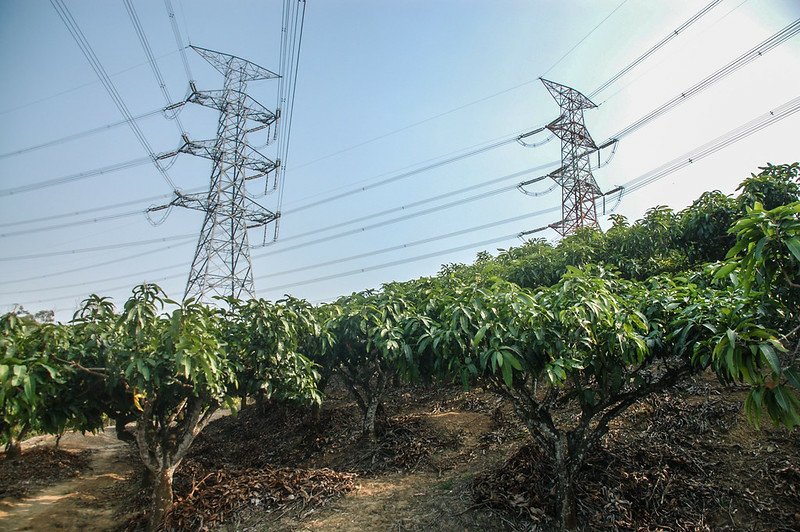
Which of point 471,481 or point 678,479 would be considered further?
point 471,481

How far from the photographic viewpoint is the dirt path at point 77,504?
25.8 feet

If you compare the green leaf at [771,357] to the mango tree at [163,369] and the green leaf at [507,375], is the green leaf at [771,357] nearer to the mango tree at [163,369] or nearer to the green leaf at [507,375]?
the green leaf at [507,375]

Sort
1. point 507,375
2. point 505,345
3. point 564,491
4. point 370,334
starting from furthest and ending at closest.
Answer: point 370,334, point 564,491, point 505,345, point 507,375

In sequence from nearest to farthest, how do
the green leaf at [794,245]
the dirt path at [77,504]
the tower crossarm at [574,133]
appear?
the green leaf at [794,245] → the dirt path at [77,504] → the tower crossarm at [574,133]

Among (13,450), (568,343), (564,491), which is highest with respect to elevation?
(568,343)

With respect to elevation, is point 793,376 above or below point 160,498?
above

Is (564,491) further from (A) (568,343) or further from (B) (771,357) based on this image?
(B) (771,357)

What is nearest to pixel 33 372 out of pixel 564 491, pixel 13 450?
pixel 564 491

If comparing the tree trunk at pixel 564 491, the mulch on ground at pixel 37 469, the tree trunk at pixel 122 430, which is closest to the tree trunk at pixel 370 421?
the tree trunk at pixel 122 430

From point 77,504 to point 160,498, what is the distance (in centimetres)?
375

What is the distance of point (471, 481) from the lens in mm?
6613

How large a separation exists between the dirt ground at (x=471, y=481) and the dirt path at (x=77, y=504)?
0.13ft

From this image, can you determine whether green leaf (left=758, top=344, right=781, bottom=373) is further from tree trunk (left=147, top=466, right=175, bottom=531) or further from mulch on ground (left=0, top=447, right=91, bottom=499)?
mulch on ground (left=0, top=447, right=91, bottom=499)

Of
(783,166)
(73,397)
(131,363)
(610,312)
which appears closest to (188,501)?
(73,397)
